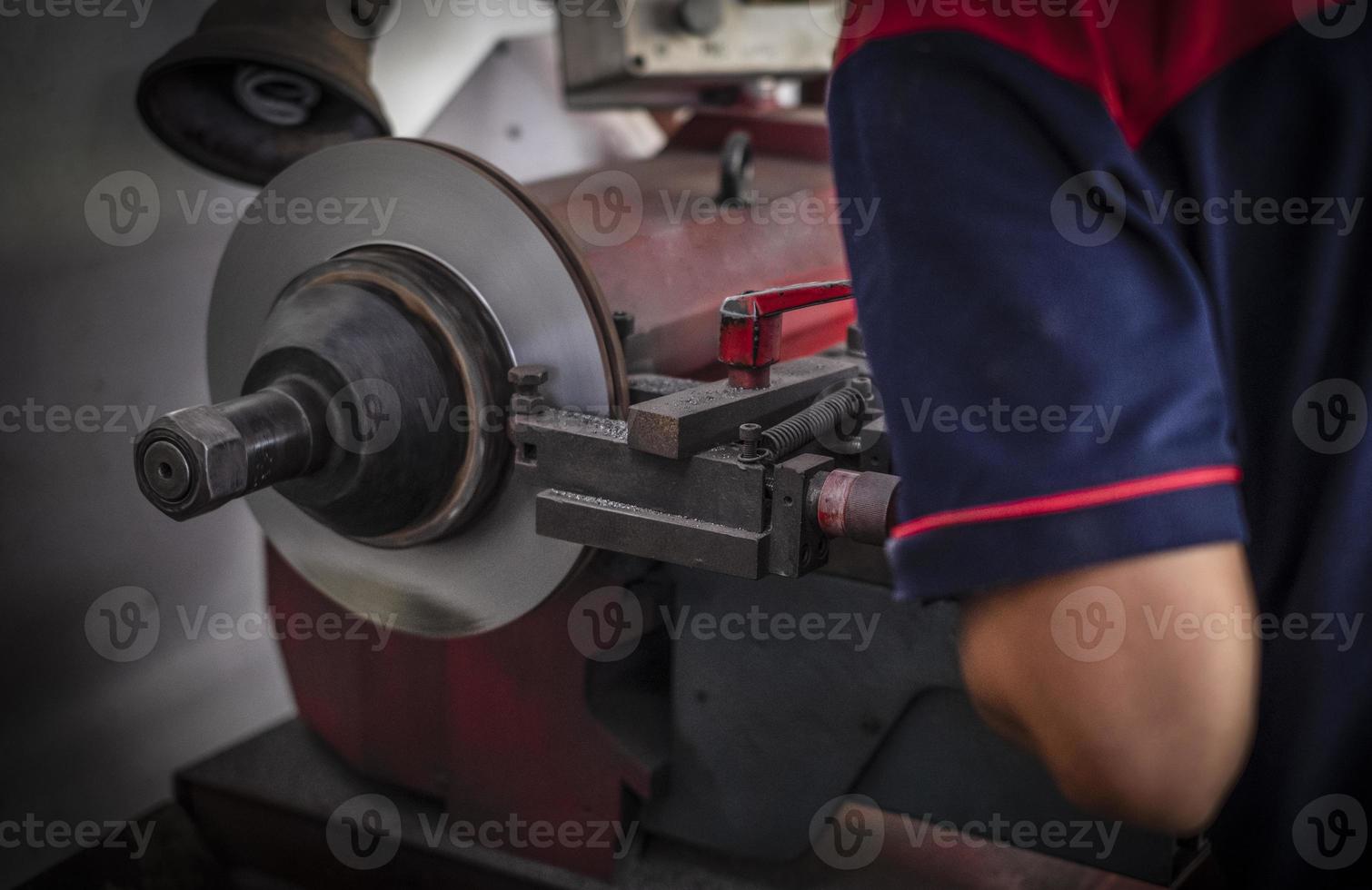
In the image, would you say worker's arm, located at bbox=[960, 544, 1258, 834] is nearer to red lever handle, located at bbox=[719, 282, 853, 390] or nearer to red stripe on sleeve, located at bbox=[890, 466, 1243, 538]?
red stripe on sleeve, located at bbox=[890, 466, 1243, 538]

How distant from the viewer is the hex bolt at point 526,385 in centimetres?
99

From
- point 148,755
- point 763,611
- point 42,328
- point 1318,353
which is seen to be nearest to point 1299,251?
point 1318,353

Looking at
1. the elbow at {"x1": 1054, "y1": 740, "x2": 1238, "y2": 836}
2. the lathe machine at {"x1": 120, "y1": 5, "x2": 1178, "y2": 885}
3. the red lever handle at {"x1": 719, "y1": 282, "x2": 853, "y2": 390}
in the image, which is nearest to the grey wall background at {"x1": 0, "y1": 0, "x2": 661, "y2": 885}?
the lathe machine at {"x1": 120, "y1": 5, "x2": 1178, "y2": 885}

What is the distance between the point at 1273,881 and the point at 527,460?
615mm

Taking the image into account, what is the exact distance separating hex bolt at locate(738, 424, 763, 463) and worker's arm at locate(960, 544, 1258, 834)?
34cm

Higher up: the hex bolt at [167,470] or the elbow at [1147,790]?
the hex bolt at [167,470]

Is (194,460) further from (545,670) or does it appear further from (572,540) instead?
(545,670)

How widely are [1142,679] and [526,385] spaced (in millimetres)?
580

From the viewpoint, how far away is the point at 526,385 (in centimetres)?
99

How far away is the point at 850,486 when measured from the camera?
2.80 feet

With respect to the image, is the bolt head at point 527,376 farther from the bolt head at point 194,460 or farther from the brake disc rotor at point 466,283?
the bolt head at point 194,460

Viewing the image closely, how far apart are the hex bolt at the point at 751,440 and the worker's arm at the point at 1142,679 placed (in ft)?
1.10

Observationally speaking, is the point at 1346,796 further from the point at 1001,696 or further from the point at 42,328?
the point at 42,328

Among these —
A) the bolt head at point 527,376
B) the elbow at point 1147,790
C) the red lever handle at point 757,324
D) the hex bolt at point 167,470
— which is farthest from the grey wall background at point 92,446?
the elbow at point 1147,790
